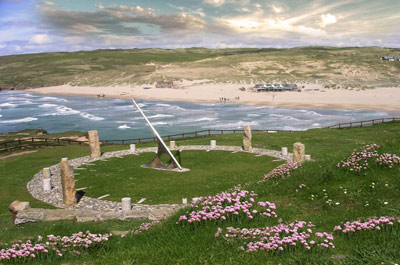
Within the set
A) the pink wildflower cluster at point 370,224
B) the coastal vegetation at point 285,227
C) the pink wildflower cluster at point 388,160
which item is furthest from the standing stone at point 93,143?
the pink wildflower cluster at point 370,224

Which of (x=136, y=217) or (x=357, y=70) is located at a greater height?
(x=357, y=70)

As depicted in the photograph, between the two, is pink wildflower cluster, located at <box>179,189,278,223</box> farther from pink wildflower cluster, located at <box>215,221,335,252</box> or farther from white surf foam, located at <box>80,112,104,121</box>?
white surf foam, located at <box>80,112,104,121</box>

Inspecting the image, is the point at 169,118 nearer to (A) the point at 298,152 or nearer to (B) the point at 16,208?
(A) the point at 298,152

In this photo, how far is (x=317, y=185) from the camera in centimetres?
1386

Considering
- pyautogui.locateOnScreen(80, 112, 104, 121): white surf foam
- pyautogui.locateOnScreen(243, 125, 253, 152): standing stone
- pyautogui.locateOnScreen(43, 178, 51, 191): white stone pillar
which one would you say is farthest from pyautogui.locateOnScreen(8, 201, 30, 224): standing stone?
pyautogui.locateOnScreen(80, 112, 104, 121): white surf foam

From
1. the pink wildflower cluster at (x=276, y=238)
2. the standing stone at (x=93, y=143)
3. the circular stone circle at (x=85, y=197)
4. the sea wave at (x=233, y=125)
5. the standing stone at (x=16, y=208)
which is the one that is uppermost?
the pink wildflower cluster at (x=276, y=238)

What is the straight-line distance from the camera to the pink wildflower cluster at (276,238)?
26.1ft

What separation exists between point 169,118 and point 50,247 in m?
72.6

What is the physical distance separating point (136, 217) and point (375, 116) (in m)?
73.2

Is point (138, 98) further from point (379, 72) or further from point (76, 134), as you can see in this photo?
point (379, 72)

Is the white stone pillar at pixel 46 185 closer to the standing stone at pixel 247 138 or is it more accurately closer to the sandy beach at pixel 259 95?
the standing stone at pixel 247 138

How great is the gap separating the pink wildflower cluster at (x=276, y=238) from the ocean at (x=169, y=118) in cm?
5616

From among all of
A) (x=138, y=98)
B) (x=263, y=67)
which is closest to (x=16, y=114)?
(x=138, y=98)

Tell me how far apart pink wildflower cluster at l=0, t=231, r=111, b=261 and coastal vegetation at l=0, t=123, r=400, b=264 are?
0.47 feet
